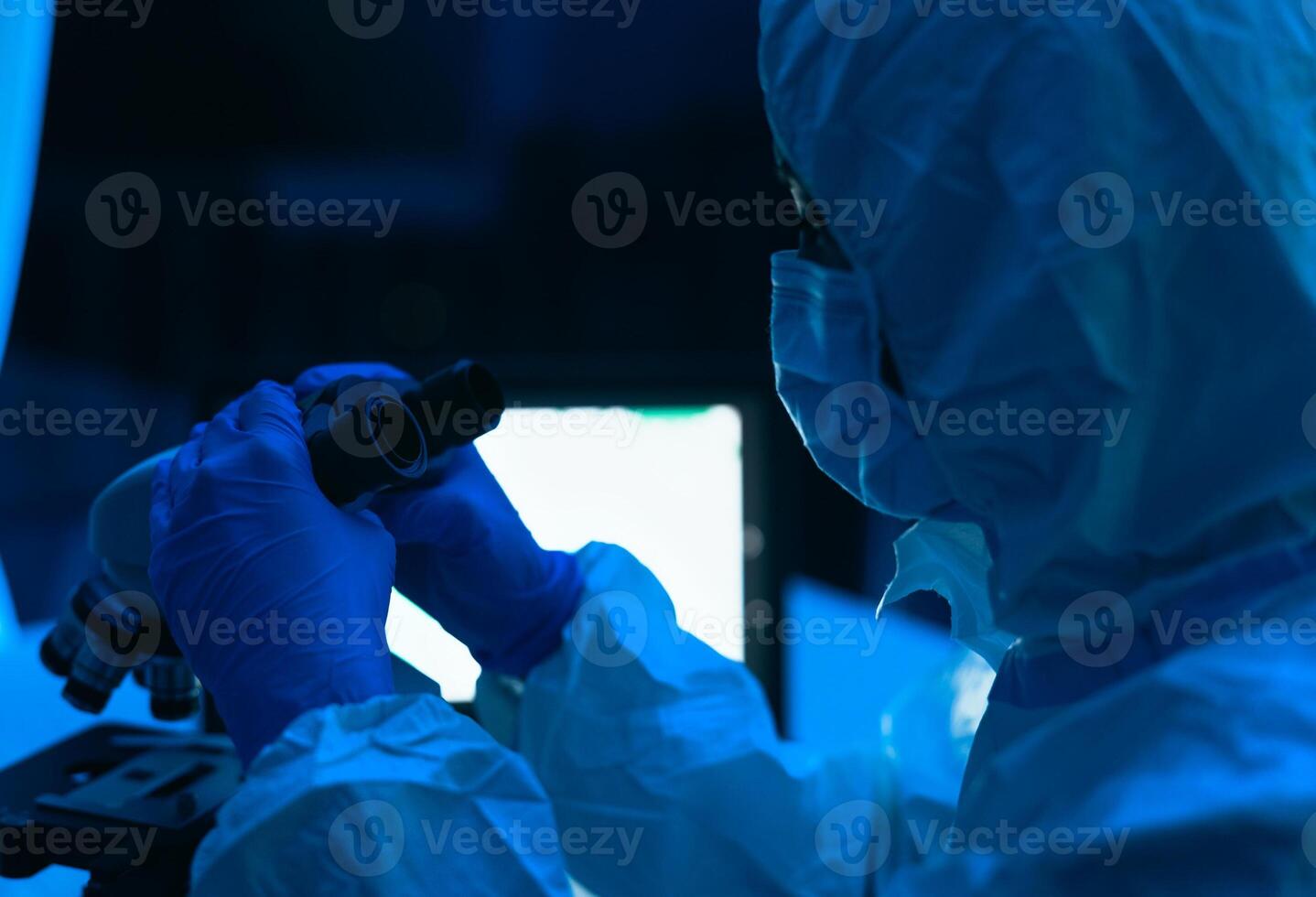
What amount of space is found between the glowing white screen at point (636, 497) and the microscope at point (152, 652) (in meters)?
0.48

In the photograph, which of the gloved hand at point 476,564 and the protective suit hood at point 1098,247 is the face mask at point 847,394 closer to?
the protective suit hood at point 1098,247

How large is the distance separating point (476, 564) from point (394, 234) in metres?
0.66

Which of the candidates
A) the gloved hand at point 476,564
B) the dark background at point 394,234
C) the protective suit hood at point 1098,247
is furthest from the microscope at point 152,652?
the dark background at point 394,234

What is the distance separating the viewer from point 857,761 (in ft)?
3.03

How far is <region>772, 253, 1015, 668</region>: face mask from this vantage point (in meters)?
0.58

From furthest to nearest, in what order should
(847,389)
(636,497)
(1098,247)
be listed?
1. (636,497)
2. (847,389)
3. (1098,247)

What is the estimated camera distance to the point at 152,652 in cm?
78

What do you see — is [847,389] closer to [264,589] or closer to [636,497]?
[264,589]

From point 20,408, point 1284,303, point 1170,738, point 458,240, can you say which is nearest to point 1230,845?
point 1170,738

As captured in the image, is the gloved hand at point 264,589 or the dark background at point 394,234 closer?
the gloved hand at point 264,589

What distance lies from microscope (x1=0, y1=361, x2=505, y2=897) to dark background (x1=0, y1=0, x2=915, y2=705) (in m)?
0.46

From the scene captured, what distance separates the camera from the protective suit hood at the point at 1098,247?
0.46 metres

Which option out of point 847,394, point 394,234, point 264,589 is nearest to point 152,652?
point 264,589

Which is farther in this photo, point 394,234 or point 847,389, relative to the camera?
point 394,234
